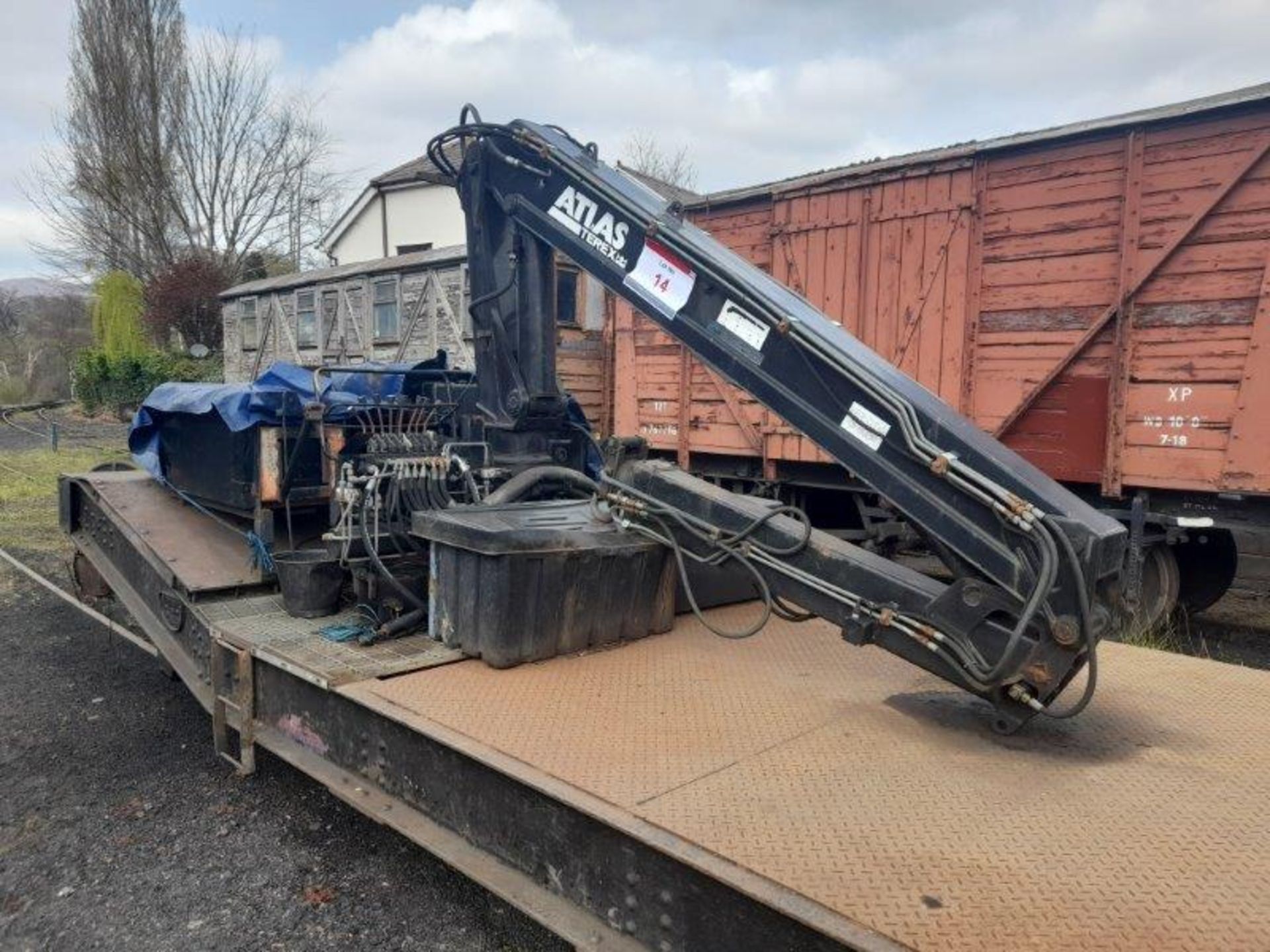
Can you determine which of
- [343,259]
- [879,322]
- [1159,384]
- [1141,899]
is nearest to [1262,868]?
[1141,899]

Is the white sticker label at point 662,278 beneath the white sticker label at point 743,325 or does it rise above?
above

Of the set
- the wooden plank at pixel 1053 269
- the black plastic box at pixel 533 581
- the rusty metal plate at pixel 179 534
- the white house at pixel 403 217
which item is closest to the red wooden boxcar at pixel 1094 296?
the wooden plank at pixel 1053 269

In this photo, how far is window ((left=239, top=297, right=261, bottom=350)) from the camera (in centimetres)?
2173

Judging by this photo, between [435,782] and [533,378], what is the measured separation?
212 centimetres

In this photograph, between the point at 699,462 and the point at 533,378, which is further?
the point at 699,462

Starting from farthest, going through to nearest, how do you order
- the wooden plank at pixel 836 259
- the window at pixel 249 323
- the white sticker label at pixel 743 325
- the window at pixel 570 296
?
1. the window at pixel 249 323
2. the window at pixel 570 296
3. the wooden plank at pixel 836 259
4. the white sticker label at pixel 743 325

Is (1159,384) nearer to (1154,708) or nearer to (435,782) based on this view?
(1154,708)

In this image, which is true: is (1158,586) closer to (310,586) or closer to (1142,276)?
(1142,276)

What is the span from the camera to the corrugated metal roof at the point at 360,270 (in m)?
15.4

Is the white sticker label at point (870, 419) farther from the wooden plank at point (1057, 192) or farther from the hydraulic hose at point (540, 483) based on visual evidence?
the wooden plank at point (1057, 192)

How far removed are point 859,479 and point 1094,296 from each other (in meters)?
4.16

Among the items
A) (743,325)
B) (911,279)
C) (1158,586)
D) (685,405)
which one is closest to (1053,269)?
(911,279)

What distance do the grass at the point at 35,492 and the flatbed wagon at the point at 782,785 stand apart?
18.6ft

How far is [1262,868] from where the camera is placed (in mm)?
1809
